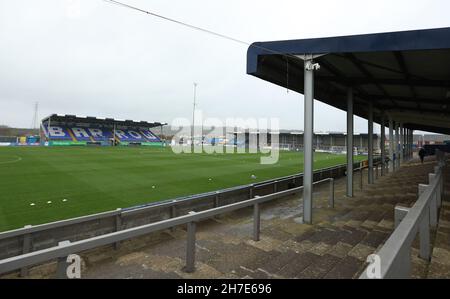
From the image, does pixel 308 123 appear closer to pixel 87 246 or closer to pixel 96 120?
pixel 87 246

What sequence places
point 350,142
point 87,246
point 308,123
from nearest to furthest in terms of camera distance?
point 87,246, point 308,123, point 350,142

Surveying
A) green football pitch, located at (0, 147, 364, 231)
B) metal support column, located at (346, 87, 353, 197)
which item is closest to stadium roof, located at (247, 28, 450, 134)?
metal support column, located at (346, 87, 353, 197)

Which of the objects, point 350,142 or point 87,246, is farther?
point 350,142

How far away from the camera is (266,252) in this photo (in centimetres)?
417

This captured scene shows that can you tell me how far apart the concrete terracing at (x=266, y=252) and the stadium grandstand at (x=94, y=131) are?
52.6 metres

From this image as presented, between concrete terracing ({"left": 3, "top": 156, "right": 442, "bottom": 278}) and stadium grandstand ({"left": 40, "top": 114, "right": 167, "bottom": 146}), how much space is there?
52578mm

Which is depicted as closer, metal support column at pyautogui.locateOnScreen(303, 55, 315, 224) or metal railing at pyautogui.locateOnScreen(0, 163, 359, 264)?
metal railing at pyautogui.locateOnScreen(0, 163, 359, 264)

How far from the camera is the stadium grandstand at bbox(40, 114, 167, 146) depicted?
53344 mm

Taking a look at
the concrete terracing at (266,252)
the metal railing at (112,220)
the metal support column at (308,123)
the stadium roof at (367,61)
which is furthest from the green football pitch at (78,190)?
the stadium roof at (367,61)

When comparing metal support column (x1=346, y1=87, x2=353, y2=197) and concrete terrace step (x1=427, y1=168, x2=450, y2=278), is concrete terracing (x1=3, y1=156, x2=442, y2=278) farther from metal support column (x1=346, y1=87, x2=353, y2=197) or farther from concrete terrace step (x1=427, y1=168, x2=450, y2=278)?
metal support column (x1=346, y1=87, x2=353, y2=197)

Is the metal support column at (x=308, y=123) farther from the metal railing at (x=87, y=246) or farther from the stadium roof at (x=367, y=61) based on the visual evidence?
the metal railing at (x=87, y=246)

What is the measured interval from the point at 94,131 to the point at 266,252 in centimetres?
6275

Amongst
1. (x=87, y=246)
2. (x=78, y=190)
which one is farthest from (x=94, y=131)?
(x=87, y=246)
